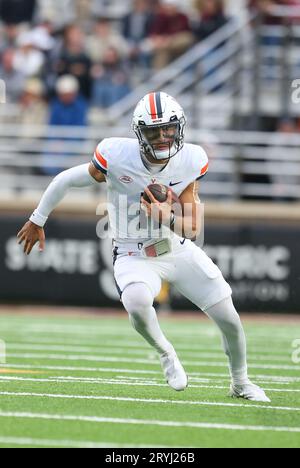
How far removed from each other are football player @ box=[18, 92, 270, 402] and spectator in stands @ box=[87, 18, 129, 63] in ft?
29.9

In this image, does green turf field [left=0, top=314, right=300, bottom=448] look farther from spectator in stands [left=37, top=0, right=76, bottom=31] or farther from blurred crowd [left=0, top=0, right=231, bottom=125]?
spectator in stands [left=37, top=0, right=76, bottom=31]

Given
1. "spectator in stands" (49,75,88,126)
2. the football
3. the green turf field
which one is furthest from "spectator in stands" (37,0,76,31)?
the football

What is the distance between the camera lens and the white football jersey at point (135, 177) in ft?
20.7

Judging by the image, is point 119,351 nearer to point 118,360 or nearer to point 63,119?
point 118,360

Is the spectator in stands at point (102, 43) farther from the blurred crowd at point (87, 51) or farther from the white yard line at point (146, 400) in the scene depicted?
the white yard line at point (146, 400)

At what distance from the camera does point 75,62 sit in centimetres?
1477

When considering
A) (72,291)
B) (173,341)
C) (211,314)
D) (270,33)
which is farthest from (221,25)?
(211,314)

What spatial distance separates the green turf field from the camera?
16.1 feet

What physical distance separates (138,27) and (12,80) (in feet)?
6.35

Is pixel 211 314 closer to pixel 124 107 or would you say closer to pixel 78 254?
pixel 78 254

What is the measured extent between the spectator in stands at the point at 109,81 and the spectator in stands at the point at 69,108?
1.48 feet

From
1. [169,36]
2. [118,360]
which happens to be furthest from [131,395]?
[169,36]

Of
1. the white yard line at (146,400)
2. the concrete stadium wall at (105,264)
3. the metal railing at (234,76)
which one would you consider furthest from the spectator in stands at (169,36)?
the white yard line at (146,400)

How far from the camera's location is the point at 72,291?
46.4 ft
